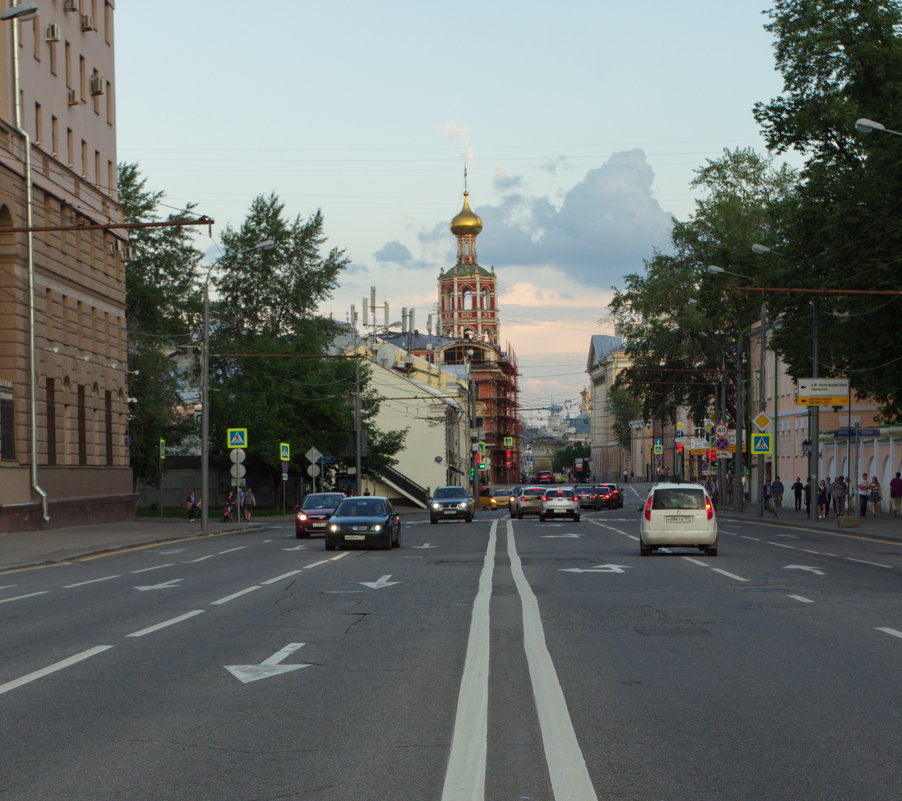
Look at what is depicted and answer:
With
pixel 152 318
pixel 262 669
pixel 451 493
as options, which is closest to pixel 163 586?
pixel 262 669

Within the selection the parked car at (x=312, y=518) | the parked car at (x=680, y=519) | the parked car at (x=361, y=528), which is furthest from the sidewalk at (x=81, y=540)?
the parked car at (x=680, y=519)

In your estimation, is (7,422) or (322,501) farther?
(322,501)

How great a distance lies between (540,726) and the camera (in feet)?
28.9

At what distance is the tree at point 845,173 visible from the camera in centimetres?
4247

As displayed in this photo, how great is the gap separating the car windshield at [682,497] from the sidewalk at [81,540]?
498 inches

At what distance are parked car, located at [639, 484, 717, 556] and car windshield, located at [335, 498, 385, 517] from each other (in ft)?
24.0

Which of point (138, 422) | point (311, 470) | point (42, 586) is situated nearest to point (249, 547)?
point (42, 586)

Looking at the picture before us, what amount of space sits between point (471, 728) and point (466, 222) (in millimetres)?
185455

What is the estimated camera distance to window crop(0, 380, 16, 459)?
43312 mm

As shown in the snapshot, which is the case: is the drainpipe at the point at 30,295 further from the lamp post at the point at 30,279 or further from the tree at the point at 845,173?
the tree at the point at 845,173

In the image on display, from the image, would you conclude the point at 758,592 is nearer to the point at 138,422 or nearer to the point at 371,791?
the point at 371,791

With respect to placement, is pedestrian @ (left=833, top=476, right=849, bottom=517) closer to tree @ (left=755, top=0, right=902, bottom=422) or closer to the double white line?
tree @ (left=755, top=0, right=902, bottom=422)

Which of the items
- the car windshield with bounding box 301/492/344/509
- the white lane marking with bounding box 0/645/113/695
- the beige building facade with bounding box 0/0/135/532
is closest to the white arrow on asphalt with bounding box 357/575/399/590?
the white lane marking with bounding box 0/645/113/695

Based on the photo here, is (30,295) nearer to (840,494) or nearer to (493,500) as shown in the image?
(840,494)
